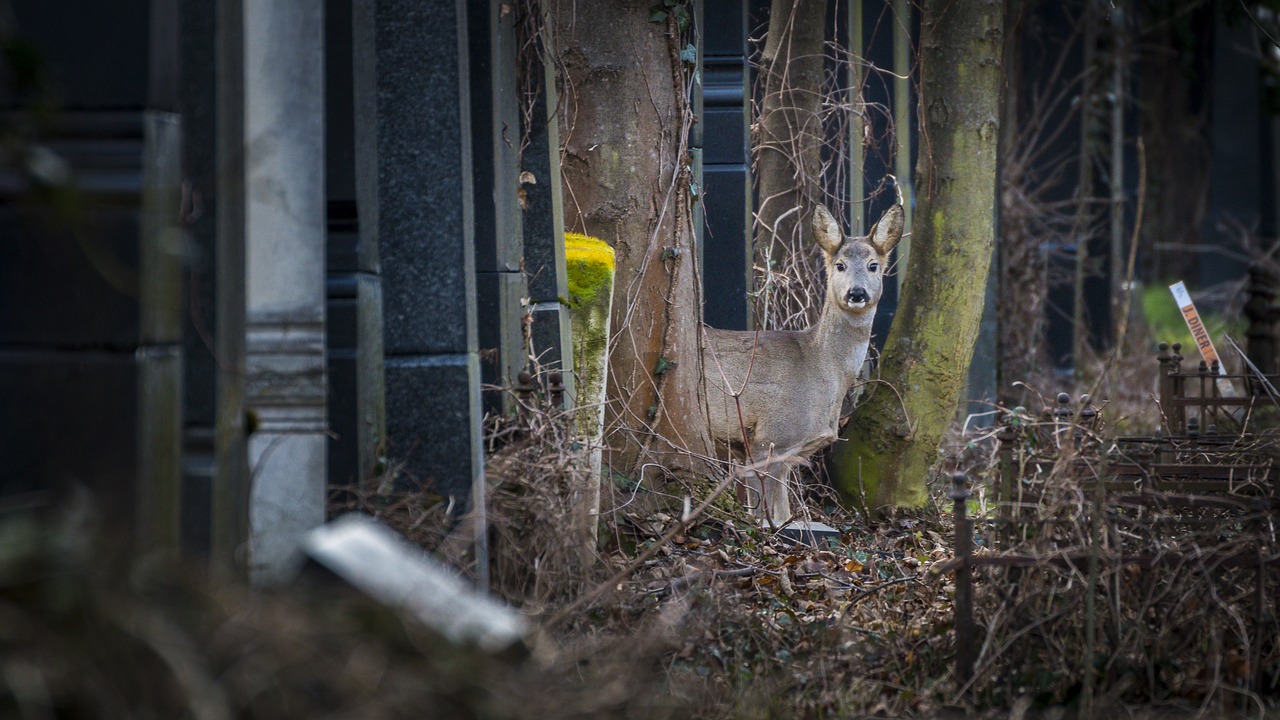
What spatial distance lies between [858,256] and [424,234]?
3876 millimetres

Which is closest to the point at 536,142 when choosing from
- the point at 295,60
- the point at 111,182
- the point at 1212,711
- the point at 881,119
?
the point at 295,60

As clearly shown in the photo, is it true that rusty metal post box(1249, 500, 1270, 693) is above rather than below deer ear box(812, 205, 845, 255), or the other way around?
below

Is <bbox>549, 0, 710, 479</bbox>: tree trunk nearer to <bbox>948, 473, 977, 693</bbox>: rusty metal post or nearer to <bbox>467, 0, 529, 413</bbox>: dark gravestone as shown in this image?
<bbox>467, 0, 529, 413</bbox>: dark gravestone

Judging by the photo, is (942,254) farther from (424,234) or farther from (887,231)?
(424,234)

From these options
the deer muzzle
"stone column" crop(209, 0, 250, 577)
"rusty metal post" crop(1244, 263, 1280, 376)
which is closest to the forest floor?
"stone column" crop(209, 0, 250, 577)

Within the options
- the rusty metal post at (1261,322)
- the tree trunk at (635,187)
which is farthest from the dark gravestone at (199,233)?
the rusty metal post at (1261,322)

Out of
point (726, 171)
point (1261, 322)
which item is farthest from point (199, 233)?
point (1261, 322)

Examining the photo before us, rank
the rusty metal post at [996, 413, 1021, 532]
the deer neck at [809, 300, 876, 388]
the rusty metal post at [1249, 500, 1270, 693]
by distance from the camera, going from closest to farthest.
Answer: the rusty metal post at [1249, 500, 1270, 693]
the rusty metal post at [996, 413, 1021, 532]
the deer neck at [809, 300, 876, 388]

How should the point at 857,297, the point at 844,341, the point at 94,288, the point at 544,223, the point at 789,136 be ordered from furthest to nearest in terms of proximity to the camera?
the point at 789,136 < the point at 844,341 < the point at 857,297 < the point at 544,223 < the point at 94,288

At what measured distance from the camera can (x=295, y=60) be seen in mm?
4211

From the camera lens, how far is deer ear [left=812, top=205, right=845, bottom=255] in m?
8.16

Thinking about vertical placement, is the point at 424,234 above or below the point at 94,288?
above

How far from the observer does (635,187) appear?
24.5ft

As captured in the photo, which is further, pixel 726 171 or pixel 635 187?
pixel 726 171
